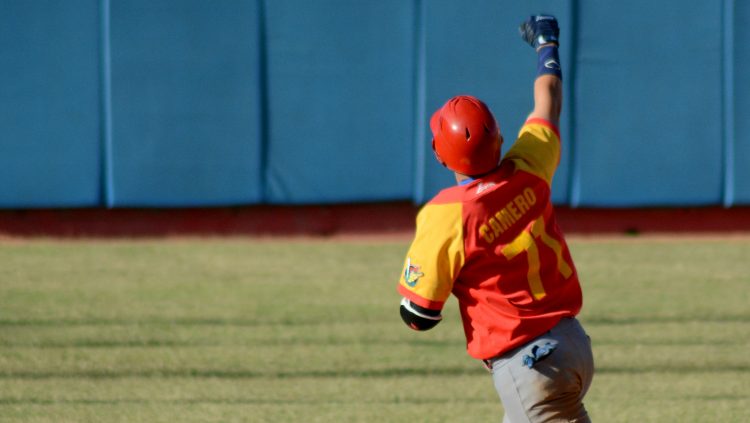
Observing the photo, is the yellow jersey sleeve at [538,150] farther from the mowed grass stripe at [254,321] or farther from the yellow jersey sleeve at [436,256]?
the mowed grass stripe at [254,321]

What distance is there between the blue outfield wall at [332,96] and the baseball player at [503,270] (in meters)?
6.80

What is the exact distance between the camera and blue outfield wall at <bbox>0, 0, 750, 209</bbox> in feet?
34.1

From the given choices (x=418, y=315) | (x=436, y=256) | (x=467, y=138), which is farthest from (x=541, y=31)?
(x=418, y=315)

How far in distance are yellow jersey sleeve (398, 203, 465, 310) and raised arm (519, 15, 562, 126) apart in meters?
0.64

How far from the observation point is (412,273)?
356cm

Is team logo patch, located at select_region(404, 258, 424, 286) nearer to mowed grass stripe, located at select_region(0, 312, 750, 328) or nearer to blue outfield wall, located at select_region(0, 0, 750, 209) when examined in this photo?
mowed grass stripe, located at select_region(0, 312, 750, 328)

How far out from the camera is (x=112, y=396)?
18.8 feet

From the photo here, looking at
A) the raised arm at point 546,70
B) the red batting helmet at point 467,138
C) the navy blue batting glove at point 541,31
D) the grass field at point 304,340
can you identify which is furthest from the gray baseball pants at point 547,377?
the grass field at point 304,340

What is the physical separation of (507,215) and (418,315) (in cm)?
43

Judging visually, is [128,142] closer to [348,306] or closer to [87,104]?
[87,104]

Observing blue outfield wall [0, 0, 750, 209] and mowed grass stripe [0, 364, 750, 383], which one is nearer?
mowed grass stripe [0, 364, 750, 383]

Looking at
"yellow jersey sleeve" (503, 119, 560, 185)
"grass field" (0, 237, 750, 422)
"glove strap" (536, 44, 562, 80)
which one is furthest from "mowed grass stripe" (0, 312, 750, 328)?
"yellow jersey sleeve" (503, 119, 560, 185)

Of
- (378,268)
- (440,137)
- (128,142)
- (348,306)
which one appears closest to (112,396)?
(348,306)

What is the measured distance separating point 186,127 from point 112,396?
5123mm
